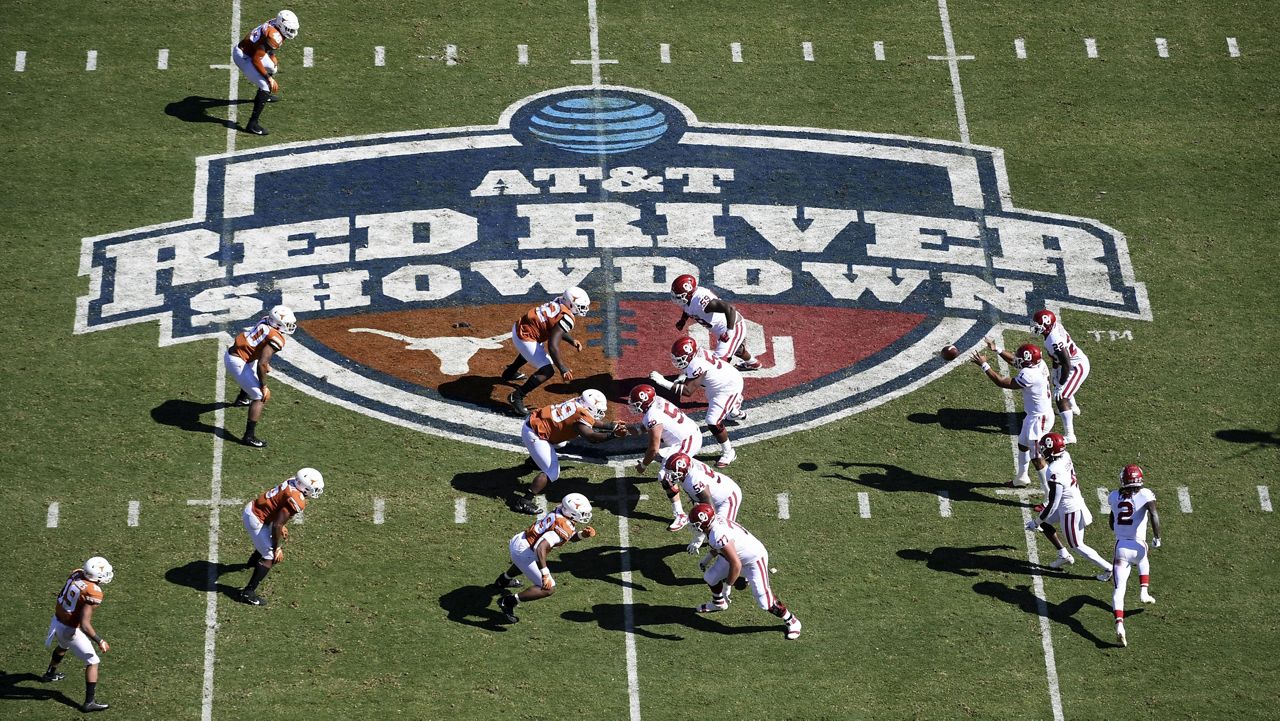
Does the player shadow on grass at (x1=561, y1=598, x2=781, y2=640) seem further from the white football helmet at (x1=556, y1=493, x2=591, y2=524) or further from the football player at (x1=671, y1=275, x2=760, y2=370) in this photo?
the football player at (x1=671, y1=275, x2=760, y2=370)

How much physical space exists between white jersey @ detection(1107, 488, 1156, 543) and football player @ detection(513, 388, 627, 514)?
6.60 metres

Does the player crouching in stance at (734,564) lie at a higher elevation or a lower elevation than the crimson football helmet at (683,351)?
lower

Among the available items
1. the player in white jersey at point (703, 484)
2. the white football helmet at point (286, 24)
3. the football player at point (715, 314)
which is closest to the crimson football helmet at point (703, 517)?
the player in white jersey at point (703, 484)

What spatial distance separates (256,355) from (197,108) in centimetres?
730

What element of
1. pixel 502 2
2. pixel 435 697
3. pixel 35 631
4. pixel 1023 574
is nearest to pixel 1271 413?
pixel 1023 574

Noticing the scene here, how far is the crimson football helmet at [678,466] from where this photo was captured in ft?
82.5

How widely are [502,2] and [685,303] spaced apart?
29.7 ft

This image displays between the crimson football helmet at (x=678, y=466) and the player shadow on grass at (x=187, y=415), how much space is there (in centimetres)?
633

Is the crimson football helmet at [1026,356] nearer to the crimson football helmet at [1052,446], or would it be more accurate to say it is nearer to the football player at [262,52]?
the crimson football helmet at [1052,446]

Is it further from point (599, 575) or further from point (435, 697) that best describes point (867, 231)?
point (435, 697)

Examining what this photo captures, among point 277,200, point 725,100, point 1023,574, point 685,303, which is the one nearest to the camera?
point 1023,574

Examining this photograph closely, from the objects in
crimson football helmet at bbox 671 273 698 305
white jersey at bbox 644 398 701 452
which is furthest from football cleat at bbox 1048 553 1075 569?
crimson football helmet at bbox 671 273 698 305

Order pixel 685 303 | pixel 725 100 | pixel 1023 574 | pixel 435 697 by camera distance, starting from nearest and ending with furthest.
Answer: pixel 435 697
pixel 1023 574
pixel 685 303
pixel 725 100

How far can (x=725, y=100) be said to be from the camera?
1304 inches
